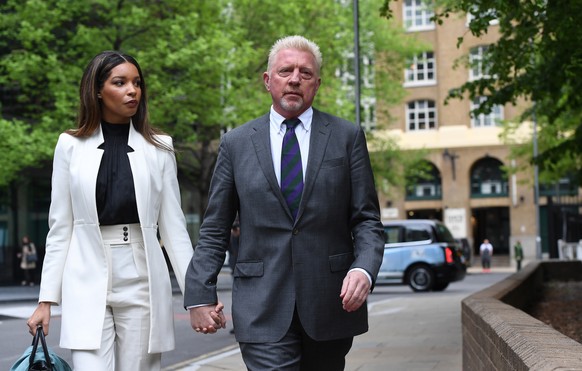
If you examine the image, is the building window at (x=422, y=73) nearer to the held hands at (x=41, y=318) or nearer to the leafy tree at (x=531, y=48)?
the leafy tree at (x=531, y=48)

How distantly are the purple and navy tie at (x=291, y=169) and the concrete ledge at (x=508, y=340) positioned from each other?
44.7 inches

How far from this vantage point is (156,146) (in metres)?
4.47

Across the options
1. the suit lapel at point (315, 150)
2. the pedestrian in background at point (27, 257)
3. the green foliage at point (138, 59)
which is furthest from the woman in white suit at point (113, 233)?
the pedestrian in background at point (27, 257)

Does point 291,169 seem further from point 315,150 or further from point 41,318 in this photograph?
point 41,318


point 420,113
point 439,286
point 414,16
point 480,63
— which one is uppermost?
point 414,16

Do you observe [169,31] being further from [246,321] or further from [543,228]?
[543,228]

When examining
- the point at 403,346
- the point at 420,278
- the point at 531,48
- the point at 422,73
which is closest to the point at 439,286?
the point at 420,278

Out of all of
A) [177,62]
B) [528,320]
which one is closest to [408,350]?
[528,320]

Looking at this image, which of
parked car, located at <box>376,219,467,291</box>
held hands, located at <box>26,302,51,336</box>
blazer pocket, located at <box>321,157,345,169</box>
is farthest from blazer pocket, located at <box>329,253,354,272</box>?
parked car, located at <box>376,219,467,291</box>

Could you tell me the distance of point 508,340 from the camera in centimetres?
523

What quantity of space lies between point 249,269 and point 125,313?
0.54 meters

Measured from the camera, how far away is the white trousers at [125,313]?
4.15m

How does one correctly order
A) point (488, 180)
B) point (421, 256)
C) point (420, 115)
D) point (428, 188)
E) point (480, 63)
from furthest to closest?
1. point (420, 115)
2. point (428, 188)
3. point (488, 180)
4. point (421, 256)
5. point (480, 63)

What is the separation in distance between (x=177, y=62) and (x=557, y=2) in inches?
723
